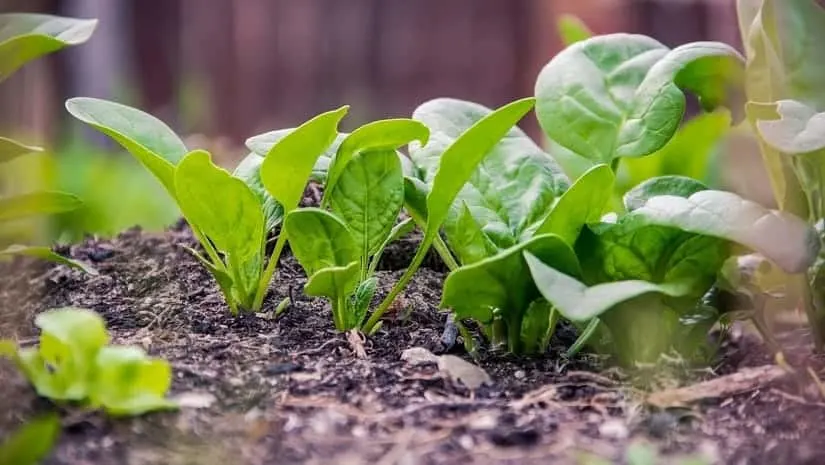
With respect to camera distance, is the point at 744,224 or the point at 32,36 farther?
the point at 32,36

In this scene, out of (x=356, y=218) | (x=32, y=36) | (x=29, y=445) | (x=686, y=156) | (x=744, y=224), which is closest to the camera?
(x=29, y=445)

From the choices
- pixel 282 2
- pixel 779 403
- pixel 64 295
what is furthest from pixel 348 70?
pixel 779 403

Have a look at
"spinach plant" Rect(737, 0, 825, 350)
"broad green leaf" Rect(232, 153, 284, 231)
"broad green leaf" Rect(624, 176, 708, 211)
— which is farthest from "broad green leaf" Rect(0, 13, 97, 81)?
"spinach plant" Rect(737, 0, 825, 350)

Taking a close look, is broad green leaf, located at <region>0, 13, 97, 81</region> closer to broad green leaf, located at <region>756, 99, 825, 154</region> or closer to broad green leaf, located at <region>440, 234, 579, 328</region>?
broad green leaf, located at <region>440, 234, 579, 328</region>

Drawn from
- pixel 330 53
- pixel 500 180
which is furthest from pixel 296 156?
pixel 330 53

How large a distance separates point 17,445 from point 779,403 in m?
0.77

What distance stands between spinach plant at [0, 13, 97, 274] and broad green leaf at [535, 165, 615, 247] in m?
0.59

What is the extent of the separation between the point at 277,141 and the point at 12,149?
0.31 metres

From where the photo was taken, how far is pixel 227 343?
3.67ft

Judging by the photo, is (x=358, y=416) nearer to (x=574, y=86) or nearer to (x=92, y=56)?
(x=574, y=86)

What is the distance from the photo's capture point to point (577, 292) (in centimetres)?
93

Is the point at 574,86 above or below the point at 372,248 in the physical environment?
above

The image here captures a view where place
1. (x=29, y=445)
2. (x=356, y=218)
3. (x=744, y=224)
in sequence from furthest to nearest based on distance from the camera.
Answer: (x=356, y=218) → (x=744, y=224) → (x=29, y=445)

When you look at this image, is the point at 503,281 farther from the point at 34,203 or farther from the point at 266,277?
the point at 34,203
